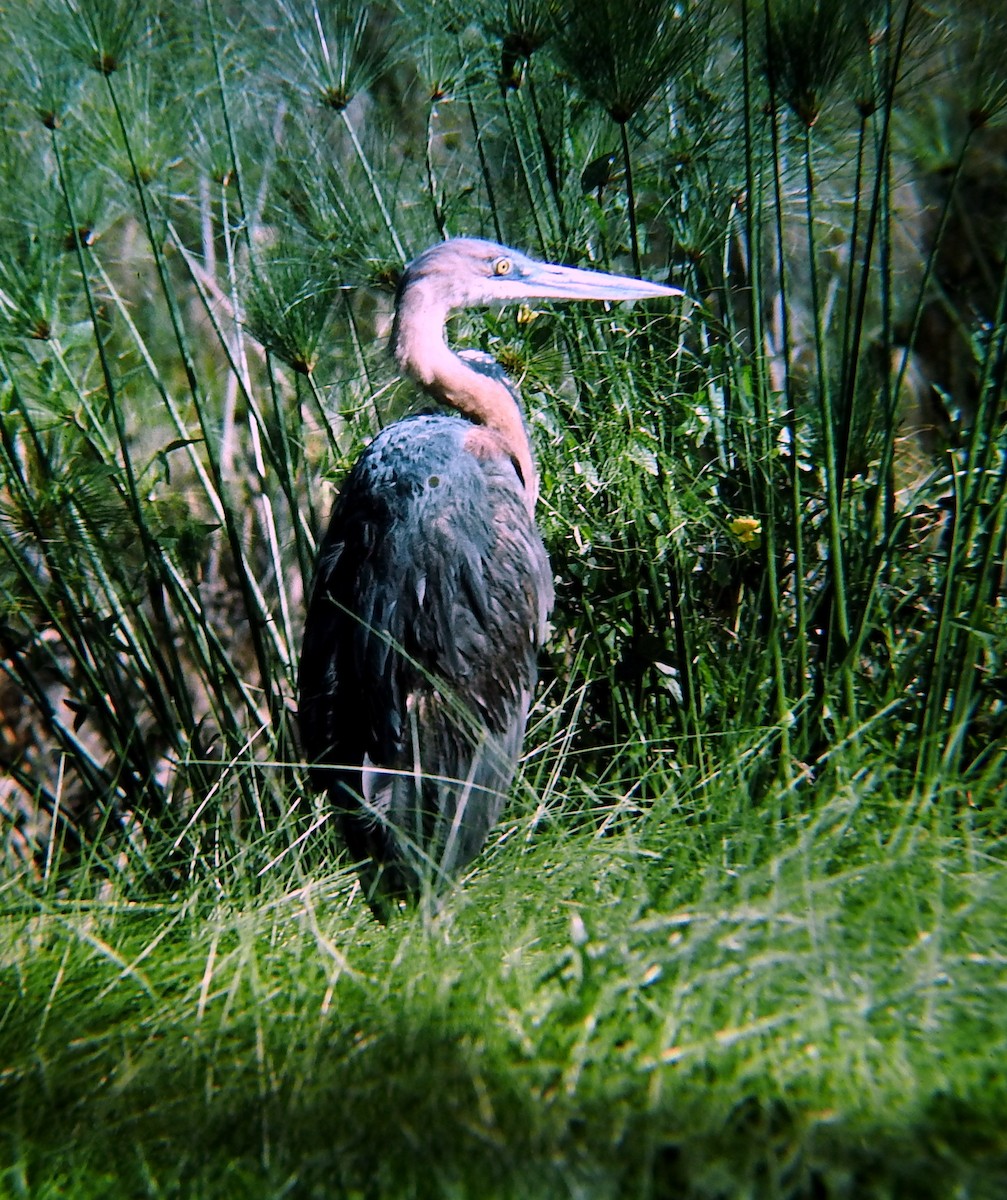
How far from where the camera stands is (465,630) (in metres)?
2.33

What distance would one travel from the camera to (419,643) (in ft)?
7.47

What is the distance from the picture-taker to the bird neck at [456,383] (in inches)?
100.0

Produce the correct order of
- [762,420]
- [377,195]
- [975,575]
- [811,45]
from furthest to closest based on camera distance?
[377,195]
[762,420]
[975,575]
[811,45]

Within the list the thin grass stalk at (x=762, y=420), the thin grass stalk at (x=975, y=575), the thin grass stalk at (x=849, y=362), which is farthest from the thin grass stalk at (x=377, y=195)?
the thin grass stalk at (x=975, y=575)

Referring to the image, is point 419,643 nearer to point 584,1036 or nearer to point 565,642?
point 565,642

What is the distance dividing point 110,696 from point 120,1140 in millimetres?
1601

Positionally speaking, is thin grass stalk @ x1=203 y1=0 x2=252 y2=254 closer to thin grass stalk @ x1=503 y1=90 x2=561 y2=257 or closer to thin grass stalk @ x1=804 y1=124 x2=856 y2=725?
thin grass stalk @ x1=503 y1=90 x2=561 y2=257

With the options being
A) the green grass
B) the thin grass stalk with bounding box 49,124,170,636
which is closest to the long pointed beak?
the thin grass stalk with bounding box 49,124,170,636

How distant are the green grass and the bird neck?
3.26 feet

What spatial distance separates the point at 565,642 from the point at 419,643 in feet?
2.57

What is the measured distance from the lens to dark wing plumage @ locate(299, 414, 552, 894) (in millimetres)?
2262

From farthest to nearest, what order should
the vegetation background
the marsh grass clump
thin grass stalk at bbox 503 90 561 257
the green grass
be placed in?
thin grass stalk at bbox 503 90 561 257, the marsh grass clump, the vegetation background, the green grass

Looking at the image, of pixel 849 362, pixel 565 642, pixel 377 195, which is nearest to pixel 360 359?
pixel 377 195

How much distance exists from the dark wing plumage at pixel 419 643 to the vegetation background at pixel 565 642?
0.53 feet
